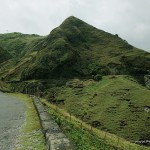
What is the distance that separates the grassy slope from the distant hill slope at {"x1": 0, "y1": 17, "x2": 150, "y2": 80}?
11.0m

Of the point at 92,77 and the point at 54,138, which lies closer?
the point at 54,138

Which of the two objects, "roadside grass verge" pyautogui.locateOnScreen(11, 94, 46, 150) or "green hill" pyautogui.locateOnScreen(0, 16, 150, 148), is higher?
"green hill" pyautogui.locateOnScreen(0, 16, 150, 148)

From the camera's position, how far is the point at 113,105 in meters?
61.8

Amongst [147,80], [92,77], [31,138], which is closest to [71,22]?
[92,77]

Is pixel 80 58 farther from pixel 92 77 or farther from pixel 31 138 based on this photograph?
pixel 31 138

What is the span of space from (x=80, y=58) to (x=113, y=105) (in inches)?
1332

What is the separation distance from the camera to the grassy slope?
179 ft

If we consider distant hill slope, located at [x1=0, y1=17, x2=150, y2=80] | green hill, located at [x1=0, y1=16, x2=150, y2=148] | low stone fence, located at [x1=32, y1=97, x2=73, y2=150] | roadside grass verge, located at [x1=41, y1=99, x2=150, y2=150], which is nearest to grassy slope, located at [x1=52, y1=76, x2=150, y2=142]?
green hill, located at [x1=0, y1=16, x2=150, y2=148]

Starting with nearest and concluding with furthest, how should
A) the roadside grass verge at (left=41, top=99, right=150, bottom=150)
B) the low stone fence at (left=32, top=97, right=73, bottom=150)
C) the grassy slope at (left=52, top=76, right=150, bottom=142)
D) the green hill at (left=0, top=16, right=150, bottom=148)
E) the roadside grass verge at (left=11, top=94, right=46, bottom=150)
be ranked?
the low stone fence at (left=32, top=97, right=73, bottom=150), the roadside grass verge at (left=11, top=94, right=46, bottom=150), the roadside grass verge at (left=41, top=99, right=150, bottom=150), the grassy slope at (left=52, top=76, right=150, bottom=142), the green hill at (left=0, top=16, right=150, bottom=148)

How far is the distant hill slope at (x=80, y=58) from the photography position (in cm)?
8788

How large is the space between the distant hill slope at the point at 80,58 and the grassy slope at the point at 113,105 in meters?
11.0

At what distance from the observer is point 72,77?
86250 millimetres

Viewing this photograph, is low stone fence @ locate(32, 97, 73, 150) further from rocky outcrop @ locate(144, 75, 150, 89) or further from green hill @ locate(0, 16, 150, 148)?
rocky outcrop @ locate(144, 75, 150, 89)

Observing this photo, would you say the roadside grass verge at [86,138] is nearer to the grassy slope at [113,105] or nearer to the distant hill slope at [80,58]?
the grassy slope at [113,105]
